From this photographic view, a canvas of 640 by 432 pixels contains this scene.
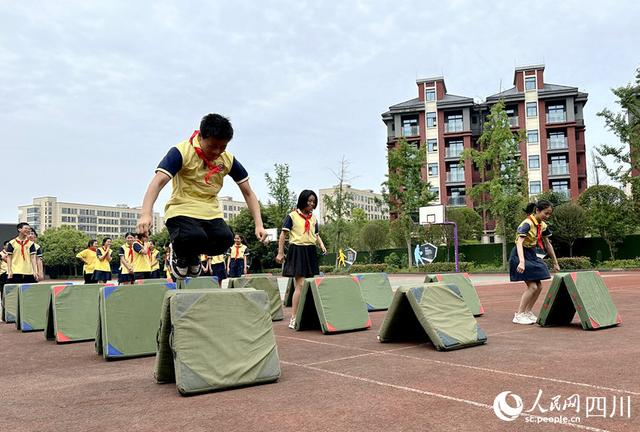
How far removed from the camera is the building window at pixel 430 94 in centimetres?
5934

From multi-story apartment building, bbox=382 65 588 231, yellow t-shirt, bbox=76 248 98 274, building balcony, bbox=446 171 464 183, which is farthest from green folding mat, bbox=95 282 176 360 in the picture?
building balcony, bbox=446 171 464 183

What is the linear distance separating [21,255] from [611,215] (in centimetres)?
3047

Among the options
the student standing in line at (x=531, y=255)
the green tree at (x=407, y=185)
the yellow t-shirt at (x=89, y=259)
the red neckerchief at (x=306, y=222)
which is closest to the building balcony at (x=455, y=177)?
the green tree at (x=407, y=185)

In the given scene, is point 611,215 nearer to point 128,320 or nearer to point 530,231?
point 530,231

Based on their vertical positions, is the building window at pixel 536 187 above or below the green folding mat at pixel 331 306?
above

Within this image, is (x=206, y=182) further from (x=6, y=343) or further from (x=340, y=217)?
(x=340, y=217)

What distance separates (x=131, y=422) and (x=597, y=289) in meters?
6.45

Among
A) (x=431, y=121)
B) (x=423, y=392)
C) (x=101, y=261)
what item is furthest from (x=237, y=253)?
(x=431, y=121)

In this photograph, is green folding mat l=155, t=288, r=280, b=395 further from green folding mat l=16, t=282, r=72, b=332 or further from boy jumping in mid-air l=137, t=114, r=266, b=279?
green folding mat l=16, t=282, r=72, b=332

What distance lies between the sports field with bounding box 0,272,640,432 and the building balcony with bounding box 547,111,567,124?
55.0 meters

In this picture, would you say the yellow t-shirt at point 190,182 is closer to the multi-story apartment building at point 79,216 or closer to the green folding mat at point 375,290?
the green folding mat at point 375,290

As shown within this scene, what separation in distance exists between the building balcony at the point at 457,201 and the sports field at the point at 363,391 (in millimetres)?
51913

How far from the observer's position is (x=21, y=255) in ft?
37.6

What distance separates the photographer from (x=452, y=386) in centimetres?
412
